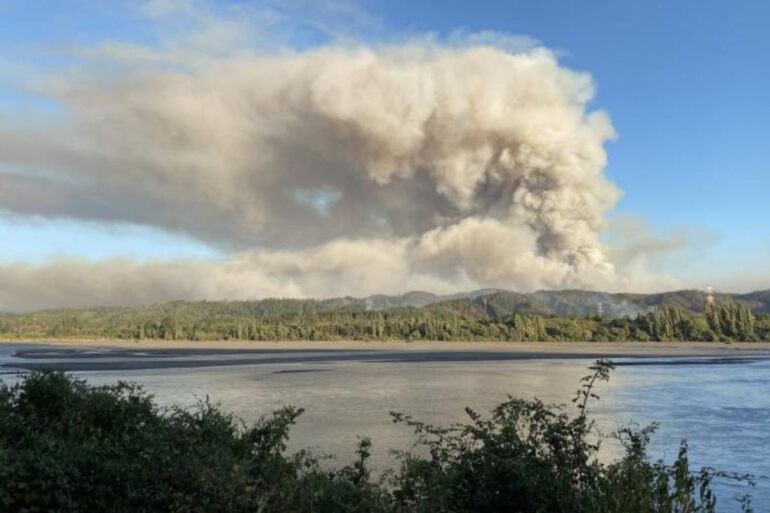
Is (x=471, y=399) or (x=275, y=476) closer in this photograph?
(x=275, y=476)

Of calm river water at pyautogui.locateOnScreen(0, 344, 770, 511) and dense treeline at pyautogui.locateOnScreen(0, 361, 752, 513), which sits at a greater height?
dense treeline at pyautogui.locateOnScreen(0, 361, 752, 513)

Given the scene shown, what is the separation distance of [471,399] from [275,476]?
26.9 metres

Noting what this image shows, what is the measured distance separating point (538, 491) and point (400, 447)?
12.2 metres

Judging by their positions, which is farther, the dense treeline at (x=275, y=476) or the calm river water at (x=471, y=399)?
the calm river water at (x=471, y=399)

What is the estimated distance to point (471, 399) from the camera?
3419cm

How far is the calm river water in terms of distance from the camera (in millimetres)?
20734

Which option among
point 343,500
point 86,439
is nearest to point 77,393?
point 86,439

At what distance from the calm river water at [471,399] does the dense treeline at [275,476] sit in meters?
7.23

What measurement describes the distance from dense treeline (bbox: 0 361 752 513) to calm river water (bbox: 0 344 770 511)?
285 inches

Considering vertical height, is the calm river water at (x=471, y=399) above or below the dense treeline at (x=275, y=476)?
below

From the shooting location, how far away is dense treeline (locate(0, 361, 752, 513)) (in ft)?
22.2

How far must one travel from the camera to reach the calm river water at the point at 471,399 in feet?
68.0

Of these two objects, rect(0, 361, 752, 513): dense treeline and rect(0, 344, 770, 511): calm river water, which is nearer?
rect(0, 361, 752, 513): dense treeline

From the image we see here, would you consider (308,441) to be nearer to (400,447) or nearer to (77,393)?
(400,447)
